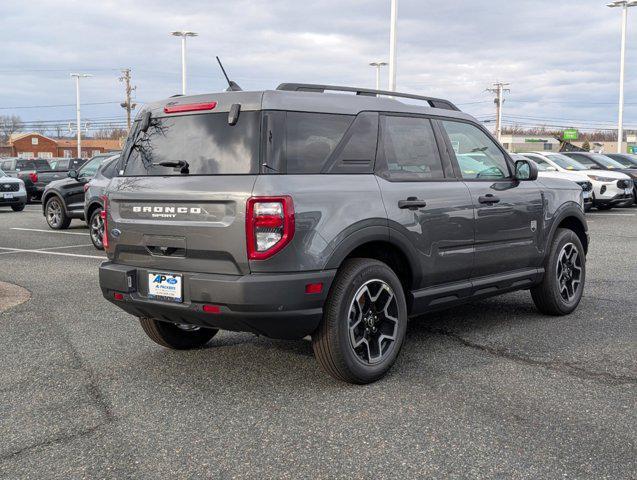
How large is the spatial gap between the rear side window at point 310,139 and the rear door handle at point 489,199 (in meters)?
1.43

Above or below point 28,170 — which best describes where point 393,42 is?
above

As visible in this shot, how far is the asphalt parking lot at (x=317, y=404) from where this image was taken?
3389 millimetres

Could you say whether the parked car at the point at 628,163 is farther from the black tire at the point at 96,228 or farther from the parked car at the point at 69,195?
the black tire at the point at 96,228

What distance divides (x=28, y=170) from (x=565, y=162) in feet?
64.8

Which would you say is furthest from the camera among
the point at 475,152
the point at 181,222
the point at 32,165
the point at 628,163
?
the point at 32,165

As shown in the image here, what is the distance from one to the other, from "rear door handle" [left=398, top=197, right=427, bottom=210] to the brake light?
4.58ft

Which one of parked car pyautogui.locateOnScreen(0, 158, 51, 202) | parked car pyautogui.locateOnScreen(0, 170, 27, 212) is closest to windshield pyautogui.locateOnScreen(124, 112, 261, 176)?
parked car pyautogui.locateOnScreen(0, 170, 27, 212)

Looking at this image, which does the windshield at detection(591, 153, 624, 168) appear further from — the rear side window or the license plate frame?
the license plate frame

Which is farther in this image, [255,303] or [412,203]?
[412,203]

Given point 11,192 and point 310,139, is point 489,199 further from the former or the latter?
point 11,192

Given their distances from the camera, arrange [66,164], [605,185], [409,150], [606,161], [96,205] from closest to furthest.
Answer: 1. [409,150]
2. [96,205]
3. [605,185]
4. [606,161]
5. [66,164]

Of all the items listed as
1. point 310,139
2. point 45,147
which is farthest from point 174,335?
point 45,147

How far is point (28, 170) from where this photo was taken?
27.5 meters

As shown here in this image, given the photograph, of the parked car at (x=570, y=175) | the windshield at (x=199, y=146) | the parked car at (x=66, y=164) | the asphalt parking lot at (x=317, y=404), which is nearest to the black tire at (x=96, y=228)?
the asphalt parking lot at (x=317, y=404)
